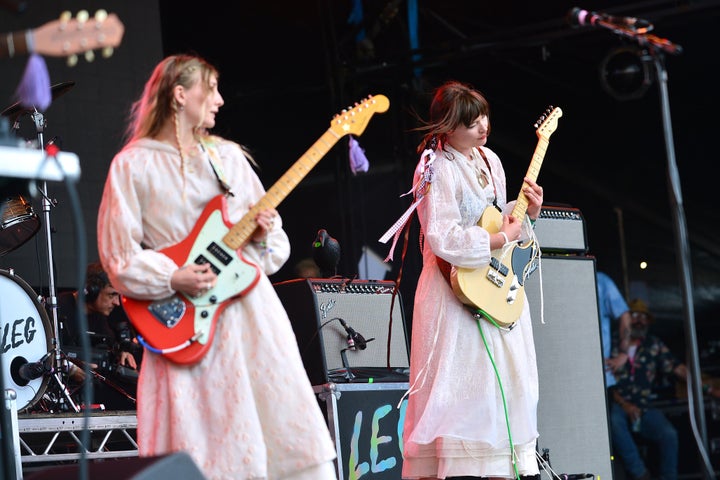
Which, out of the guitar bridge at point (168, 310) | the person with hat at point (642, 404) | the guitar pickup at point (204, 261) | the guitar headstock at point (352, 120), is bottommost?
the person with hat at point (642, 404)

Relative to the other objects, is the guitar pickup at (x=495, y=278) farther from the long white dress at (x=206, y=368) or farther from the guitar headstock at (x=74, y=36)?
the guitar headstock at (x=74, y=36)

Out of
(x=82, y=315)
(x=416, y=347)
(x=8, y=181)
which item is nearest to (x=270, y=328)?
(x=82, y=315)

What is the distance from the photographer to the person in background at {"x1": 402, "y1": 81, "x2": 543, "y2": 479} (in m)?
3.71

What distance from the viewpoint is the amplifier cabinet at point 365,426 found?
15.1 ft

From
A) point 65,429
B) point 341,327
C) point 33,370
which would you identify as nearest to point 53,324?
point 33,370

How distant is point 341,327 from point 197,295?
215cm

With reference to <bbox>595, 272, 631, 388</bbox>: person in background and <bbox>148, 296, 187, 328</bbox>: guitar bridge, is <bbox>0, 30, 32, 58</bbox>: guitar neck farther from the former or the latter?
<bbox>595, 272, 631, 388</bbox>: person in background

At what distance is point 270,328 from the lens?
2.86m

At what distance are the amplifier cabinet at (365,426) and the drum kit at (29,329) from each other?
1.27 m

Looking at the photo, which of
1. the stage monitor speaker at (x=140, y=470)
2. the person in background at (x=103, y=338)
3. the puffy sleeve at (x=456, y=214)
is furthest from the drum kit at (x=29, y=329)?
the stage monitor speaker at (x=140, y=470)

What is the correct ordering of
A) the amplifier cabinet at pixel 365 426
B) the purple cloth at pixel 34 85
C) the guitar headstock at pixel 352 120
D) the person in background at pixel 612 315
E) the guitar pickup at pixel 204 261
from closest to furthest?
the purple cloth at pixel 34 85 < the guitar pickup at pixel 204 261 < the guitar headstock at pixel 352 120 < the amplifier cabinet at pixel 365 426 < the person in background at pixel 612 315

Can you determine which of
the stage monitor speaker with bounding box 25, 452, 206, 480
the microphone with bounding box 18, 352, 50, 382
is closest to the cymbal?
the microphone with bounding box 18, 352, 50, 382

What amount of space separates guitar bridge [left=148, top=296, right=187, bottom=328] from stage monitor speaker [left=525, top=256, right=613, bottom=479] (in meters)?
2.15

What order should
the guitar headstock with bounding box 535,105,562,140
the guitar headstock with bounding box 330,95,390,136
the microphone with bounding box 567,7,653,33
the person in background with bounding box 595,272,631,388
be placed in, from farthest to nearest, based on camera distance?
1. the person in background with bounding box 595,272,631,388
2. the guitar headstock with bounding box 535,105,562,140
3. the guitar headstock with bounding box 330,95,390,136
4. the microphone with bounding box 567,7,653,33
